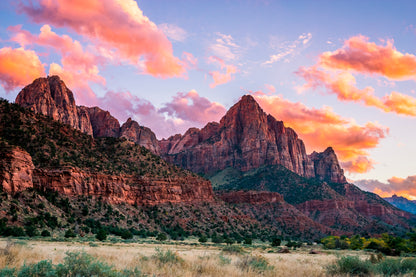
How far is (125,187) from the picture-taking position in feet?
261

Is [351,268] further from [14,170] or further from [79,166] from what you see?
[79,166]

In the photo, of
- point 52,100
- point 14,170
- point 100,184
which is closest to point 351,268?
point 14,170

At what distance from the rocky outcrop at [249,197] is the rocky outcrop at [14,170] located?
83.4 metres

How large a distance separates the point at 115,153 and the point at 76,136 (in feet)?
38.6

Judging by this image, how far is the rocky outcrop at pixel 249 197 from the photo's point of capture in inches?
5128

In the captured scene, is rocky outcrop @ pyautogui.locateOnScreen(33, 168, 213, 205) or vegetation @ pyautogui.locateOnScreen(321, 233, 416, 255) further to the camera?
rocky outcrop @ pyautogui.locateOnScreen(33, 168, 213, 205)

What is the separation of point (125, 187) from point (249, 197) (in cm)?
6495

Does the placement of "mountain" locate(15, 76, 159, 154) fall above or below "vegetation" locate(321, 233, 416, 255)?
above

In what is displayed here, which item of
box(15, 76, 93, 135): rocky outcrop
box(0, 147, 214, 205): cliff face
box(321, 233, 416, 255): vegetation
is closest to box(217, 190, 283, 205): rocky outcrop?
box(0, 147, 214, 205): cliff face

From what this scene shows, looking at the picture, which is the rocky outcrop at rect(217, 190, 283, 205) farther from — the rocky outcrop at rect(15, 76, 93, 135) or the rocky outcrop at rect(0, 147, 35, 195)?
the rocky outcrop at rect(15, 76, 93, 135)

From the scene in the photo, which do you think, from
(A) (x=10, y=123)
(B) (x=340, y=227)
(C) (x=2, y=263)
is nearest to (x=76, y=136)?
(A) (x=10, y=123)

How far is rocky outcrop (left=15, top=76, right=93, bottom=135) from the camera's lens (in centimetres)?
15512

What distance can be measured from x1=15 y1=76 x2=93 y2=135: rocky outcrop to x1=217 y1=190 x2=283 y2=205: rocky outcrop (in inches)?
3390

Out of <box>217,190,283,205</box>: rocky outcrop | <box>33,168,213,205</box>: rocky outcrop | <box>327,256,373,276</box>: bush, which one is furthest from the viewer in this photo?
<box>217,190,283,205</box>: rocky outcrop
